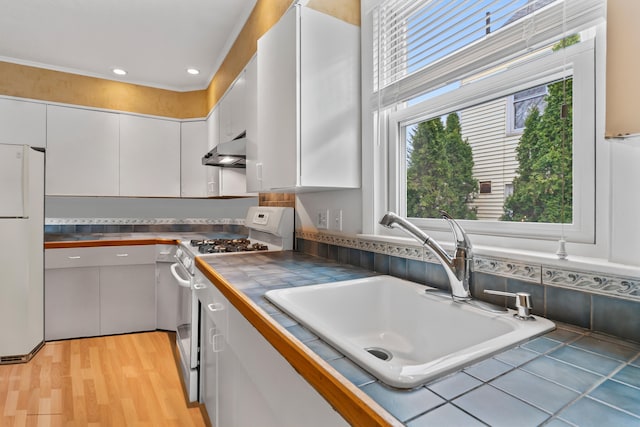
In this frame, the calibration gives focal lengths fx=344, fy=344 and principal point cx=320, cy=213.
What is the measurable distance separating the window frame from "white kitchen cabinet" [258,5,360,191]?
0.40 meters

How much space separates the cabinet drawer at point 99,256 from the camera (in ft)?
9.43

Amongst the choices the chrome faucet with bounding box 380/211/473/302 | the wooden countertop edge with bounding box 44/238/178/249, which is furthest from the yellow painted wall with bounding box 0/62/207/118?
the chrome faucet with bounding box 380/211/473/302

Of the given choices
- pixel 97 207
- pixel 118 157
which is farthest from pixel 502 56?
pixel 97 207

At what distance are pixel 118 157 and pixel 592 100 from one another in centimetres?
378

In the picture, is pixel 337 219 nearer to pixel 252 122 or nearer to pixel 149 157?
pixel 252 122

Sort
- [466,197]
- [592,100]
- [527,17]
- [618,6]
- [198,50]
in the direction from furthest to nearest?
[198,50] → [466,197] → [527,17] → [592,100] → [618,6]

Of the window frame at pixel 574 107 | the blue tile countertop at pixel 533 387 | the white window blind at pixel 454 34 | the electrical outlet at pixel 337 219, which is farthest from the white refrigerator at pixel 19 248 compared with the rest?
the window frame at pixel 574 107

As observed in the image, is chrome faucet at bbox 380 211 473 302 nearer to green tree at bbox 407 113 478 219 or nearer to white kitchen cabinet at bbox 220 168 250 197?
green tree at bbox 407 113 478 219

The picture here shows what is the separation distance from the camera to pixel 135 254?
3.09m

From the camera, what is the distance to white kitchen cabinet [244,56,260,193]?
6.83 feet

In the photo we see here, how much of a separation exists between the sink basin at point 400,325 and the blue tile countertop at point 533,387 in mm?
19

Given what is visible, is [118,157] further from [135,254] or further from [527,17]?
[527,17]

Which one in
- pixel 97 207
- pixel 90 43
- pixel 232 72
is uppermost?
pixel 90 43

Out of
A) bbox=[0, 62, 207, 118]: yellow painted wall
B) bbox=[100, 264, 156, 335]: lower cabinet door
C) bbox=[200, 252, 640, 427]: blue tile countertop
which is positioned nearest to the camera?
bbox=[200, 252, 640, 427]: blue tile countertop
